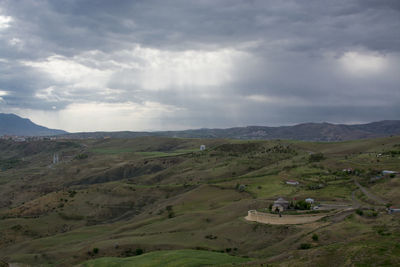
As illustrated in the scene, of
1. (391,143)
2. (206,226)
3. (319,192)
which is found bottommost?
(206,226)

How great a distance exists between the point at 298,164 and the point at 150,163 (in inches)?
3031

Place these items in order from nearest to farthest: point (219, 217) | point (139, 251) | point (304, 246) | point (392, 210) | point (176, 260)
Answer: point (304, 246) < point (176, 260) < point (392, 210) < point (139, 251) < point (219, 217)

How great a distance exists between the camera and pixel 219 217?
6009 centimetres

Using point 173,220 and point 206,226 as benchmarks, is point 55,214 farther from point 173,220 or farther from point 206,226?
point 206,226

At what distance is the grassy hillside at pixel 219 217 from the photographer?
37125 millimetres

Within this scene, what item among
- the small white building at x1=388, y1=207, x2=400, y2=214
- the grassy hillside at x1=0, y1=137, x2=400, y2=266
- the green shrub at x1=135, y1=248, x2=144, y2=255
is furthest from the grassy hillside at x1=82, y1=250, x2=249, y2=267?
the small white building at x1=388, y1=207, x2=400, y2=214

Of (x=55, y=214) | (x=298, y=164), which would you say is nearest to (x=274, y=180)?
(x=298, y=164)

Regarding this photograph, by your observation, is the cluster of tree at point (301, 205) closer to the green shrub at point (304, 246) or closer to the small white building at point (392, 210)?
the small white building at point (392, 210)

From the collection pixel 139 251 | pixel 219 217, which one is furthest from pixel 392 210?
pixel 139 251

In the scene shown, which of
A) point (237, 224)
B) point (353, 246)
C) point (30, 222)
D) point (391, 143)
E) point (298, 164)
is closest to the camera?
point (353, 246)

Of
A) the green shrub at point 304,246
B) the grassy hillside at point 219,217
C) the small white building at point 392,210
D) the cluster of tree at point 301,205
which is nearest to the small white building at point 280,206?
the cluster of tree at point 301,205

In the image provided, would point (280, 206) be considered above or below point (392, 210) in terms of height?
below

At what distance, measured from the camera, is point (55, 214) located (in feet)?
286

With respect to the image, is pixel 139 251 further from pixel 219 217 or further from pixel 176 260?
A: pixel 219 217
